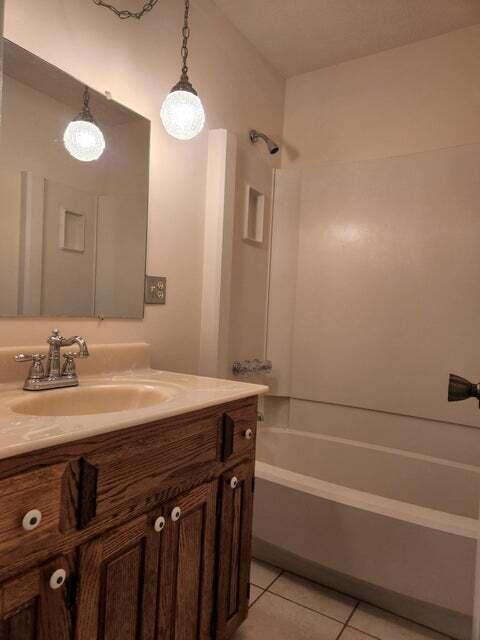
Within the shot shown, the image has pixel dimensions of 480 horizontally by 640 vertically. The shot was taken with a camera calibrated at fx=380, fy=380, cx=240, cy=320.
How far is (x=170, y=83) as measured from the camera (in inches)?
61.6

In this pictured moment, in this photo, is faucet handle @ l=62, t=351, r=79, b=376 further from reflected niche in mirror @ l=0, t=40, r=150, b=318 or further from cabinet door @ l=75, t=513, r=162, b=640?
cabinet door @ l=75, t=513, r=162, b=640

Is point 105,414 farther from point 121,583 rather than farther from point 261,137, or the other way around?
point 261,137

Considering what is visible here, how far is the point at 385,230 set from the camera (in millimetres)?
2088

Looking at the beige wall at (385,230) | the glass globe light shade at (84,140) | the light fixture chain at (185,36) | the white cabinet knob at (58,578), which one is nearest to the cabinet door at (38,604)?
the white cabinet knob at (58,578)

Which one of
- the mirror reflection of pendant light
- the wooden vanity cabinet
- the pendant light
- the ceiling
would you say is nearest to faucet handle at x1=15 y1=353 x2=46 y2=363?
the wooden vanity cabinet

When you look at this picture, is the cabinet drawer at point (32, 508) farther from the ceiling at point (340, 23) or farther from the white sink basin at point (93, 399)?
the ceiling at point (340, 23)

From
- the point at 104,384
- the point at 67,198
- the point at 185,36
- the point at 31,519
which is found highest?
the point at 185,36

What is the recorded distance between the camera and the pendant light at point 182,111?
1.38 m

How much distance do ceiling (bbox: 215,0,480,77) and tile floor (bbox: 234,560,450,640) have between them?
2573mm

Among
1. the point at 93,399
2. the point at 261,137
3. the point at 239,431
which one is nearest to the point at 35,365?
the point at 93,399

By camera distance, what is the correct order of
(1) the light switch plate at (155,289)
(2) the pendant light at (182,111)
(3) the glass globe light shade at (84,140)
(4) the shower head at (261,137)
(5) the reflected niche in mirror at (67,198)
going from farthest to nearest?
(4) the shower head at (261,137)
(1) the light switch plate at (155,289)
(2) the pendant light at (182,111)
(3) the glass globe light shade at (84,140)
(5) the reflected niche in mirror at (67,198)

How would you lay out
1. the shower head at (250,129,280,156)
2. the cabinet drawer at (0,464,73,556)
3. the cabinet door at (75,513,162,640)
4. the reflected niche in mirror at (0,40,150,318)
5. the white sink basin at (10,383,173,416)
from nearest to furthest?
the cabinet drawer at (0,464,73,556)
the cabinet door at (75,513,162,640)
the white sink basin at (10,383,173,416)
the reflected niche in mirror at (0,40,150,318)
the shower head at (250,129,280,156)

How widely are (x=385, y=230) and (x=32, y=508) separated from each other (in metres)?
2.02

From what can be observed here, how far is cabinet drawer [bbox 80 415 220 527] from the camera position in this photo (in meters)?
0.72
